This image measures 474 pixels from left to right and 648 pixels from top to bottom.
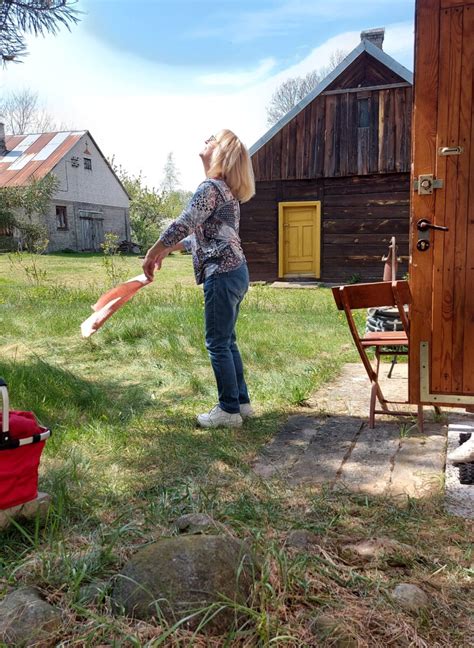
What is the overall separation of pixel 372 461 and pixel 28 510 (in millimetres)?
1747

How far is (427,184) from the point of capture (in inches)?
123

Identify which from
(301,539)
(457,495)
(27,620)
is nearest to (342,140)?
(457,495)

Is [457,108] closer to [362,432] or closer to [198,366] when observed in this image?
[362,432]

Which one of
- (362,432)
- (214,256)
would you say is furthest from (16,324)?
(362,432)

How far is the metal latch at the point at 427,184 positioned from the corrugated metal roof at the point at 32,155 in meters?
26.8

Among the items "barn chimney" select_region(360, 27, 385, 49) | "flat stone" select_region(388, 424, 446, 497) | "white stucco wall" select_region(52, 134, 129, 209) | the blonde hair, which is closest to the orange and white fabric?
the blonde hair

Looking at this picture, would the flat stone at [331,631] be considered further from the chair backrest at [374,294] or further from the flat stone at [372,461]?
the chair backrest at [374,294]

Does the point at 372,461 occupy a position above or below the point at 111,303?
below

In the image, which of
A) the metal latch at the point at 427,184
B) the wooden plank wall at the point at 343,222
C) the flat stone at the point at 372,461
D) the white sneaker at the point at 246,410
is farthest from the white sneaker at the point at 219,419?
the wooden plank wall at the point at 343,222

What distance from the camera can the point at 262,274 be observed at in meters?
15.9

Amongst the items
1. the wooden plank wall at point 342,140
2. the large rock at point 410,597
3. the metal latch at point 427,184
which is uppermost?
the wooden plank wall at point 342,140

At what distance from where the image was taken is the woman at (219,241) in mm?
3436

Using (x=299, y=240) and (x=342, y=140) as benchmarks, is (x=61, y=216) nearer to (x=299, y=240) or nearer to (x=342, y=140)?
(x=299, y=240)

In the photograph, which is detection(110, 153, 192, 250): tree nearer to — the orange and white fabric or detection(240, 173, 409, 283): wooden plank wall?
detection(240, 173, 409, 283): wooden plank wall
